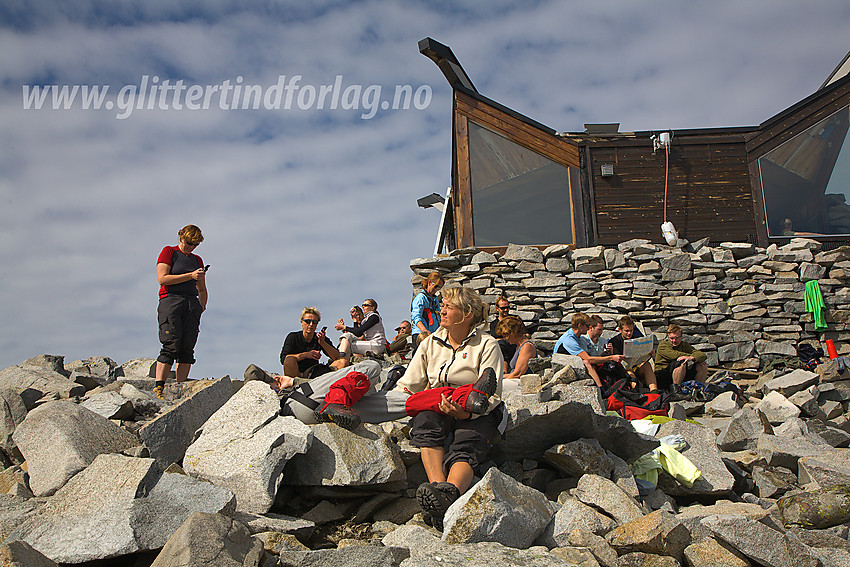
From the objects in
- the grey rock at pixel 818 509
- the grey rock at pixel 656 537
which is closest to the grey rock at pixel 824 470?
the grey rock at pixel 818 509

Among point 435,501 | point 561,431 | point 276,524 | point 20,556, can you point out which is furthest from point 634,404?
point 20,556

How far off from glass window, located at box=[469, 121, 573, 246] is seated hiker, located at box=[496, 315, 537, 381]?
464 cm

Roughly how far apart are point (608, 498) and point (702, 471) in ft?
4.37

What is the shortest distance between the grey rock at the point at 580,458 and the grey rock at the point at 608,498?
0.66 ft

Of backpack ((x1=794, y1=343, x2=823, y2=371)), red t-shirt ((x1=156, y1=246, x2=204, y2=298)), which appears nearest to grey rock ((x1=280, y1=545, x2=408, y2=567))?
red t-shirt ((x1=156, y1=246, x2=204, y2=298))

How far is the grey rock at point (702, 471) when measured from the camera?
4.68 meters

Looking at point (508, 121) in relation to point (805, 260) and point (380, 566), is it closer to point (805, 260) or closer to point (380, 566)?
point (805, 260)

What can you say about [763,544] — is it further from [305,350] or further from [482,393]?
[305,350]

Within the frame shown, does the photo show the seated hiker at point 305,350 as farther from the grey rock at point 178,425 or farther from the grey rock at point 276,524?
the grey rock at point 276,524

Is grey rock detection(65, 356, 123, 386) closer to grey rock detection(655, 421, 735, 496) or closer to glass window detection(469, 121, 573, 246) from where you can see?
glass window detection(469, 121, 573, 246)

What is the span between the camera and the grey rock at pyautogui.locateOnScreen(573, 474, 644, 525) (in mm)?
3793

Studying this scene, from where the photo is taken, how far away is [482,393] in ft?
13.0

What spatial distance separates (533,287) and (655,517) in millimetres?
7631

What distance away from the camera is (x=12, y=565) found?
247cm
